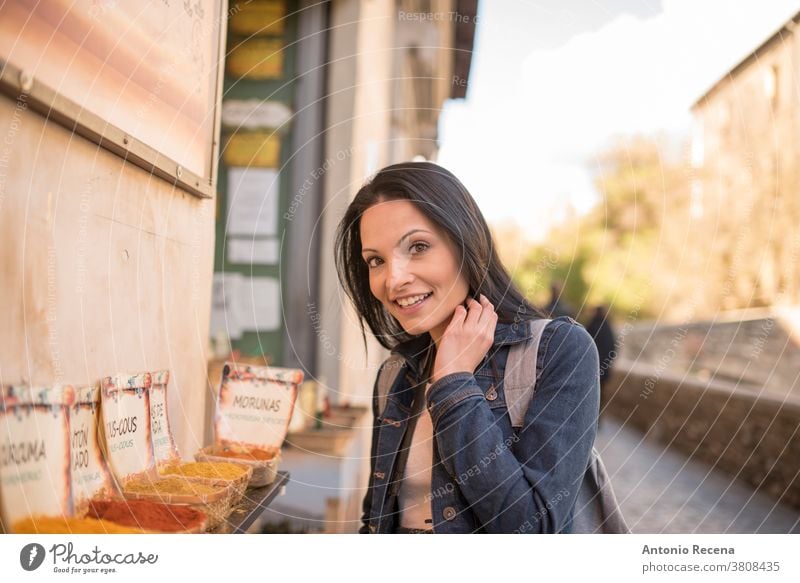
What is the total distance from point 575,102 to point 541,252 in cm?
35

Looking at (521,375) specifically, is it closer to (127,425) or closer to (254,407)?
(254,407)

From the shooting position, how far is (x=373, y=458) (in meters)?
1.36

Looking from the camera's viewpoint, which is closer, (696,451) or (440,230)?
(440,230)

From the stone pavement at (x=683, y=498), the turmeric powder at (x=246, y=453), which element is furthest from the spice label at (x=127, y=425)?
the stone pavement at (x=683, y=498)

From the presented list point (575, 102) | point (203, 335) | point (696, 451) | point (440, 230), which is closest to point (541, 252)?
point (575, 102)

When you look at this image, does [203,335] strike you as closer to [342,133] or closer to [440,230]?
[440,230]

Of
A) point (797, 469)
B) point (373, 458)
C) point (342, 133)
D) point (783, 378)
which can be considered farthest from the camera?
point (783, 378)

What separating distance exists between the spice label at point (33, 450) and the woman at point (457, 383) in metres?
0.52

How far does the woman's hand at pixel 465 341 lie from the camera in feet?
3.83

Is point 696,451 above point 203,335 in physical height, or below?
below

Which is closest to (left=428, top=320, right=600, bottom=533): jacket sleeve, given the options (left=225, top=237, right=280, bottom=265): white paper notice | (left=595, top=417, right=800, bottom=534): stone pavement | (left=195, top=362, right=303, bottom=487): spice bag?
(left=195, top=362, right=303, bottom=487): spice bag

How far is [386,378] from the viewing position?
1.38 meters

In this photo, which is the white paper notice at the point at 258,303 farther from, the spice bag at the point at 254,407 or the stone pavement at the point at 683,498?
the stone pavement at the point at 683,498
